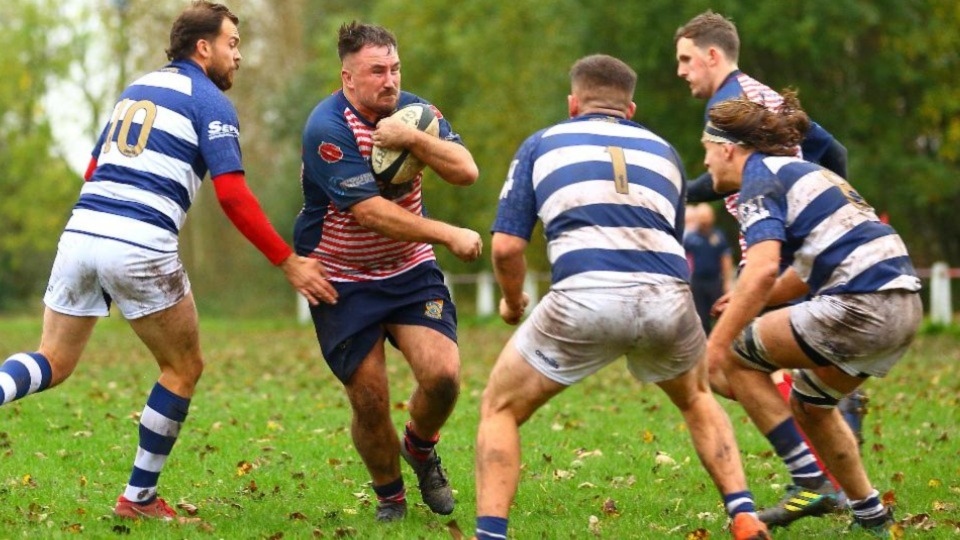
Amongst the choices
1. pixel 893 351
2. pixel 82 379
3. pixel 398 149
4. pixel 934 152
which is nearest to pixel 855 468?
pixel 893 351

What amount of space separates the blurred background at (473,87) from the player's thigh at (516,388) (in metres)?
20.8

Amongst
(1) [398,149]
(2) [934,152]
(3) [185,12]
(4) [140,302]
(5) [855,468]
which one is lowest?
(2) [934,152]

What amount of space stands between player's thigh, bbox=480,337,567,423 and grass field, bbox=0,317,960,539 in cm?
94

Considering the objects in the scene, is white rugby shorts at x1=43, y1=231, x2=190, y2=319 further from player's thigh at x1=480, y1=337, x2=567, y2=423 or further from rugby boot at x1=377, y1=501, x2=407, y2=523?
player's thigh at x1=480, y1=337, x2=567, y2=423

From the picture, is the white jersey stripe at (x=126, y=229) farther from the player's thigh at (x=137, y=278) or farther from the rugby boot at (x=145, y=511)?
the rugby boot at (x=145, y=511)

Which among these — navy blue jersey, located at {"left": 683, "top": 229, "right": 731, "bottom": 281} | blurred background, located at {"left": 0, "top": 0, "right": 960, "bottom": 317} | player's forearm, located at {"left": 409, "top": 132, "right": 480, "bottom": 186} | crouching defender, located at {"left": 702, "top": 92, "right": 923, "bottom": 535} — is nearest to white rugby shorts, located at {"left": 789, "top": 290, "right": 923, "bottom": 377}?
crouching defender, located at {"left": 702, "top": 92, "right": 923, "bottom": 535}

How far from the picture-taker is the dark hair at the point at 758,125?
609cm

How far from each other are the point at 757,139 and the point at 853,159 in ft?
75.3

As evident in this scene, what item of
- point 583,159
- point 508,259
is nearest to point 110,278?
point 508,259

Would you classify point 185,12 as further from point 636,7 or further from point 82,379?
point 636,7

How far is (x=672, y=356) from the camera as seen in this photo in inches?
217

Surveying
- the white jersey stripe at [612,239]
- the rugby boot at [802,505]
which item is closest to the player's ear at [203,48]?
the white jersey stripe at [612,239]

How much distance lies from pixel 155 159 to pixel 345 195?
88 cm

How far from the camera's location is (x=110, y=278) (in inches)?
244
